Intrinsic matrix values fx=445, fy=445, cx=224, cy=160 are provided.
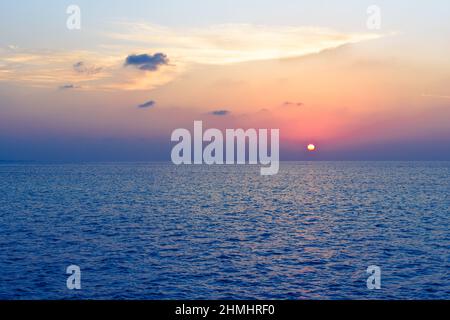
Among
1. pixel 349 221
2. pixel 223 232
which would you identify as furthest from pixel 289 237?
pixel 349 221

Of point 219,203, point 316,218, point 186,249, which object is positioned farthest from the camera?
point 219,203

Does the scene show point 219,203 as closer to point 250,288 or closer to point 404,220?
point 404,220

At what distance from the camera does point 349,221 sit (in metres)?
74.1

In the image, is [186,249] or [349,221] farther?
[349,221]

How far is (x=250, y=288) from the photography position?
3481 cm

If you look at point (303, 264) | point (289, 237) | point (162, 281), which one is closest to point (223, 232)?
point (289, 237)
